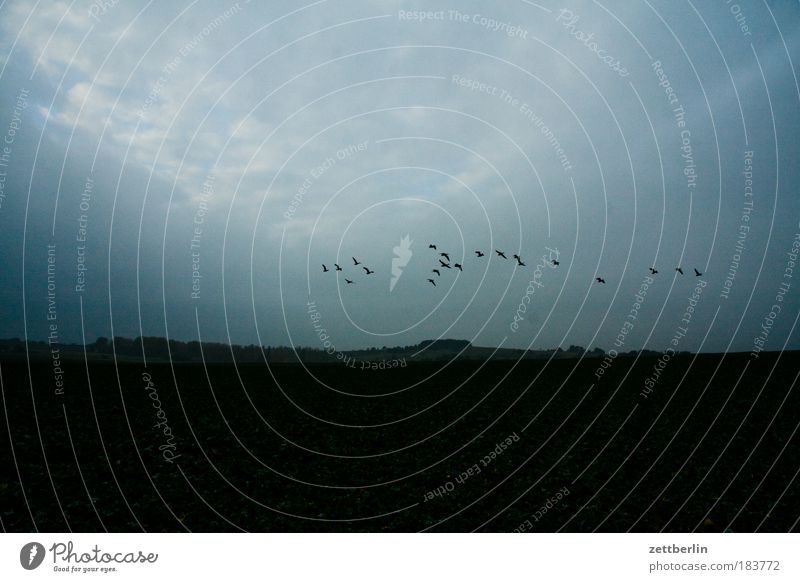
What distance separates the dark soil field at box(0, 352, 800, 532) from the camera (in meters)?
14.6

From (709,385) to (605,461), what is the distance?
35218 mm

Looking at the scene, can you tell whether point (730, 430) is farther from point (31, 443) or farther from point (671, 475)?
point (31, 443)

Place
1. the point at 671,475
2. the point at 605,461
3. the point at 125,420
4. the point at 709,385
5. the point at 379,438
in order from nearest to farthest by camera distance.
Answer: the point at 671,475 < the point at 605,461 < the point at 379,438 < the point at 125,420 < the point at 709,385

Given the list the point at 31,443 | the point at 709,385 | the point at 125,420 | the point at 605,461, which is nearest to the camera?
the point at 605,461

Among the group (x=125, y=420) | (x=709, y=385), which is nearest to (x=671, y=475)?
(x=125, y=420)

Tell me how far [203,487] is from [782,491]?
20.8 meters

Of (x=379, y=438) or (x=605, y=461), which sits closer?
(x=605, y=461)

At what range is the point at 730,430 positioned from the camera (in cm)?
2686

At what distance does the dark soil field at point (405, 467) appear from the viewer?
1455 cm

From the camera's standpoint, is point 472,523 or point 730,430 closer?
point 472,523

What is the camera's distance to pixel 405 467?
66.8 ft

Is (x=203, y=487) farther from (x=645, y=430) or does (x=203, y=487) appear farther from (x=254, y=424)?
(x=645, y=430)
